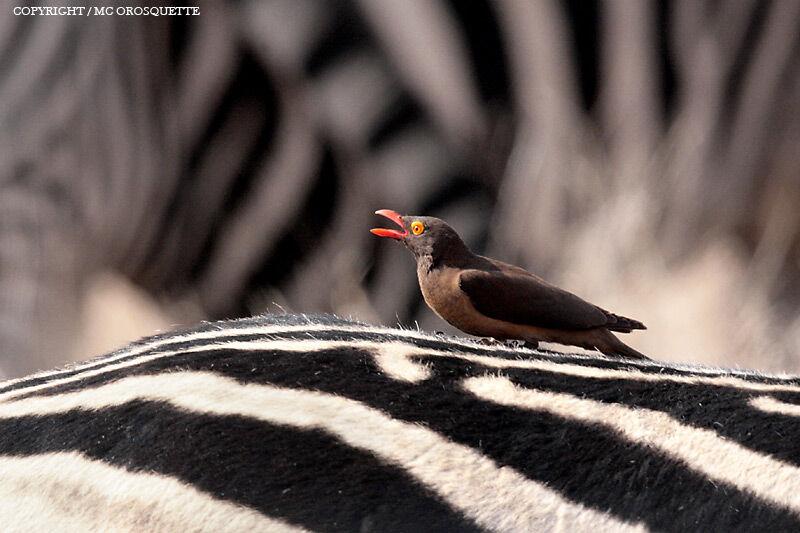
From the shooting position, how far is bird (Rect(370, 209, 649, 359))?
522 millimetres

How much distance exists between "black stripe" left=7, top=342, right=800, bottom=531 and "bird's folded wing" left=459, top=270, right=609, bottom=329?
0.11 meters

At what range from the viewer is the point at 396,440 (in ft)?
1.22

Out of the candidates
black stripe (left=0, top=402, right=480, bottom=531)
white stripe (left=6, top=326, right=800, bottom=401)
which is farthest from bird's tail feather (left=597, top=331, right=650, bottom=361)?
black stripe (left=0, top=402, right=480, bottom=531)

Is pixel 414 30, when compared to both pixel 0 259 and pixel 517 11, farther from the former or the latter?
pixel 0 259

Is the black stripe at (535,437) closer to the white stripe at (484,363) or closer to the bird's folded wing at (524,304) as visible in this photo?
the white stripe at (484,363)

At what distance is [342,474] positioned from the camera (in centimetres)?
36

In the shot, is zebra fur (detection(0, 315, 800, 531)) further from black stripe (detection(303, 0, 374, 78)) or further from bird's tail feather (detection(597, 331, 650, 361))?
black stripe (detection(303, 0, 374, 78))

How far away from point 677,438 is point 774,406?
0.05m

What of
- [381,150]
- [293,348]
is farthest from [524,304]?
[381,150]

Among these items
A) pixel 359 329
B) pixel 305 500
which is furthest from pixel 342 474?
pixel 359 329

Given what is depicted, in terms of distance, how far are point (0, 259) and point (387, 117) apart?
465 millimetres

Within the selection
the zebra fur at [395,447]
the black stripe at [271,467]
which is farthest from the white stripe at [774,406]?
the black stripe at [271,467]

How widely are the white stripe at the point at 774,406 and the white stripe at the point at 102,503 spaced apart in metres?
0.19

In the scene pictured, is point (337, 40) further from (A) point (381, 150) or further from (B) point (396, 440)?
(B) point (396, 440)
